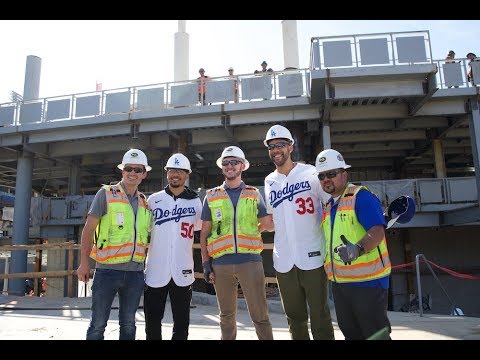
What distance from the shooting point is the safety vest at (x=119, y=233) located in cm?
343

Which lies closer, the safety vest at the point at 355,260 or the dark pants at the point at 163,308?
the safety vest at the point at 355,260

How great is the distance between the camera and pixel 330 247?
305 cm

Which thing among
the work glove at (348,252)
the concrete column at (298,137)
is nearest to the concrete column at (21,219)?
the concrete column at (298,137)

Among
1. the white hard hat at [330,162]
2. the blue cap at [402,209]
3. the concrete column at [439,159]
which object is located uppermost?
the concrete column at [439,159]

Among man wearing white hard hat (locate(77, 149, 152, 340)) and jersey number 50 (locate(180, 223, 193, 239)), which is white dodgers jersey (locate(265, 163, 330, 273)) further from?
man wearing white hard hat (locate(77, 149, 152, 340))

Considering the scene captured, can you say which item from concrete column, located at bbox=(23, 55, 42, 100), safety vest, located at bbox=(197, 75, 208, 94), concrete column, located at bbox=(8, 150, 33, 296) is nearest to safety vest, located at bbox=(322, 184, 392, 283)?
safety vest, located at bbox=(197, 75, 208, 94)

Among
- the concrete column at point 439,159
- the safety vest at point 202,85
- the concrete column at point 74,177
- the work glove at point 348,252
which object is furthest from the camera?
the concrete column at point 74,177

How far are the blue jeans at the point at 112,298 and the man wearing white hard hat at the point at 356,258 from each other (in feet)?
5.76

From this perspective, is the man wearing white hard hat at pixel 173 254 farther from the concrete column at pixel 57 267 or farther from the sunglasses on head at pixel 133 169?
the concrete column at pixel 57 267

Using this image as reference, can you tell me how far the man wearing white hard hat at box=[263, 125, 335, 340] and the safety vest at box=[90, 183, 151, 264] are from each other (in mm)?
1268

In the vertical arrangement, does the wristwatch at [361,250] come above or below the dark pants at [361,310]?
above

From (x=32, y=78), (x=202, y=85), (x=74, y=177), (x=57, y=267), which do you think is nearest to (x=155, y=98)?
(x=202, y=85)
